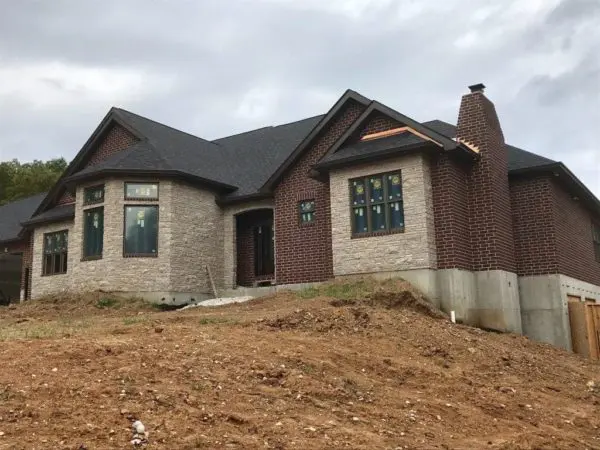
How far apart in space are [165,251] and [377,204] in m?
6.80

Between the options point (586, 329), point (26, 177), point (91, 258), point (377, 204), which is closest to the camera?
point (586, 329)

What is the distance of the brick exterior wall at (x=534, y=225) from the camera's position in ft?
53.1

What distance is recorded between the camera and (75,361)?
7156 millimetres

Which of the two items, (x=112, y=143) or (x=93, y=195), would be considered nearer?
(x=93, y=195)

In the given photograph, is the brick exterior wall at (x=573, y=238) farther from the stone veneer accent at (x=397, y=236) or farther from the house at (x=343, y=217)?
the stone veneer accent at (x=397, y=236)

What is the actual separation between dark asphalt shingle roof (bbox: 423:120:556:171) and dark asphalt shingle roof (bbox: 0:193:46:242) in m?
17.8

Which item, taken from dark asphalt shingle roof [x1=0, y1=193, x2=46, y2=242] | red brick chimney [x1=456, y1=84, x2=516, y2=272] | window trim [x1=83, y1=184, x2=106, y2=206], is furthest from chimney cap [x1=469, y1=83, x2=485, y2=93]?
dark asphalt shingle roof [x1=0, y1=193, x2=46, y2=242]

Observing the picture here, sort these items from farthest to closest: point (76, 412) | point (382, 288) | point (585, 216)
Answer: point (585, 216) < point (382, 288) < point (76, 412)

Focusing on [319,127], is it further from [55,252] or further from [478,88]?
[55,252]

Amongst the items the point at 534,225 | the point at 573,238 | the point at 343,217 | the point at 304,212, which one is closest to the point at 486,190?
the point at 534,225

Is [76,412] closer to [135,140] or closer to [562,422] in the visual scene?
[562,422]

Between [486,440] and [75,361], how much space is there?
4.64 meters

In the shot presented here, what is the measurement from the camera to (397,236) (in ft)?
49.4

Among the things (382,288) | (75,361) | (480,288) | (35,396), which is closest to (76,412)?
(35,396)
